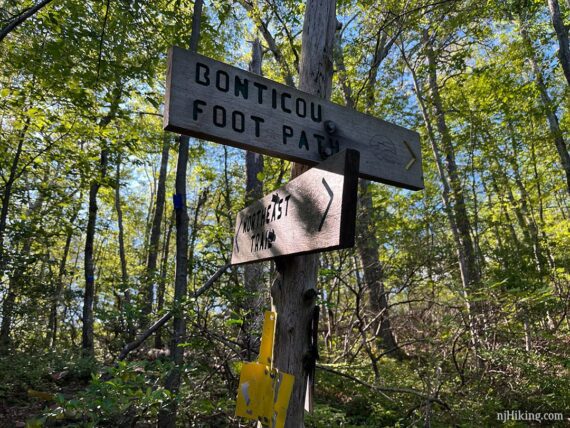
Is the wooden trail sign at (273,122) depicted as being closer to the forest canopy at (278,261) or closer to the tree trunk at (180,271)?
the forest canopy at (278,261)

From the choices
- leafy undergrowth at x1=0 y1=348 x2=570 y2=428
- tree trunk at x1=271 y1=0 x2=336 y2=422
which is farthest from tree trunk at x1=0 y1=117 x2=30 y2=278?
tree trunk at x1=271 y1=0 x2=336 y2=422

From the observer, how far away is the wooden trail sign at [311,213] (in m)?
1.18

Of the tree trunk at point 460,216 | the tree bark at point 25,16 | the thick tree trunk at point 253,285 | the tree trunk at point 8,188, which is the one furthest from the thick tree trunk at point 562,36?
the tree trunk at point 8,188

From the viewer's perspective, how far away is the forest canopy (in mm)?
3797

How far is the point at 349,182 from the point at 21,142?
7.44m

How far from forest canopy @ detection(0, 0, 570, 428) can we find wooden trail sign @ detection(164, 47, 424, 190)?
1.41 ft

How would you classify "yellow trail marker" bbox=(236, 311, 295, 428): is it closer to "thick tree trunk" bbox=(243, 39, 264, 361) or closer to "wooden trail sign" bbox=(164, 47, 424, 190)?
"wooden trail sign" bbox=(164, 47, 424, 190)

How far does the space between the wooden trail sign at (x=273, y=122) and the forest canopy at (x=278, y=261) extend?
1.41 ft

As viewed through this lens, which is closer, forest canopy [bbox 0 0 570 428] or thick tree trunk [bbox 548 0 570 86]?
forest canopy [bbox 0 0 570 428]

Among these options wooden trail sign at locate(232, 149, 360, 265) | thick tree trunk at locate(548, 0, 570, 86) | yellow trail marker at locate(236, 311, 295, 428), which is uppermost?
thick tree trunk at locate(548, 0, 570, 86)

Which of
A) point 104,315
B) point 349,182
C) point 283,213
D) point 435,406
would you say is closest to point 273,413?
point 283,213

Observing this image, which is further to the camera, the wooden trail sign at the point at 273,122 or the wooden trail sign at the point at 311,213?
the wooden trail sign at the point at 273,122

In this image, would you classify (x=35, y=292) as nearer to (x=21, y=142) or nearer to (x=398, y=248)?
(x=21, y=142)

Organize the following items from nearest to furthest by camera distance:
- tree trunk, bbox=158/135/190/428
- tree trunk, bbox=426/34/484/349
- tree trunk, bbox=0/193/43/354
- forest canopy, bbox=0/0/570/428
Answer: tree trunk, bbox=158/135/190/428, forest canopy, bbox=0/0/570/428, tree trunk, bbox=426/34/484/349, tree trunk, bbox=0/193/43/354
